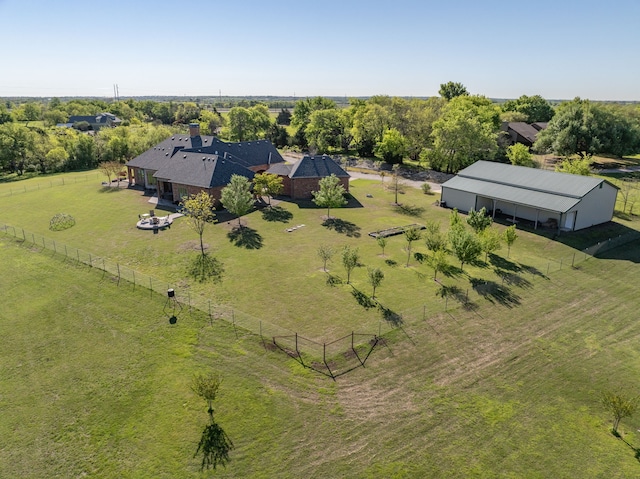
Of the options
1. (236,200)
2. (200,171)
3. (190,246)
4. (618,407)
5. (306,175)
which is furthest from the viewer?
(306,175)

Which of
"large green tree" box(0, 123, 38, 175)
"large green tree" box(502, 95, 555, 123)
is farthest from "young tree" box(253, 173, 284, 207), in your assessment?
"large green tree" box(502, 95, 555, 123)

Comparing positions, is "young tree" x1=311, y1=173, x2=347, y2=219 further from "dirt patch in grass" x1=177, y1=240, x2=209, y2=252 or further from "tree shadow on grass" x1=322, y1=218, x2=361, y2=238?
"dirt patch in grass" x1=177, y1=240, x2=209, y2=252

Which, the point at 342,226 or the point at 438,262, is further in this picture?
the point at 342,226

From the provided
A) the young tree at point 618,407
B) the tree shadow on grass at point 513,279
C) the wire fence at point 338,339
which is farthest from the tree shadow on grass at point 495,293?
the young tree at point 618,407

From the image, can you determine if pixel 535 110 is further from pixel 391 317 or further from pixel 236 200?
pixel 391 317

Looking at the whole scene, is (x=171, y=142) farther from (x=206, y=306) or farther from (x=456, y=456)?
(x=456, y=456)

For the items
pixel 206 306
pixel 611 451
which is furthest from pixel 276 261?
pixel 611 451

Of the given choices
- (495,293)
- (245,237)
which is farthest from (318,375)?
(245,237)

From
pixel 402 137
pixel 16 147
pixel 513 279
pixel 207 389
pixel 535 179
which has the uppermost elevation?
pixel 402 137
